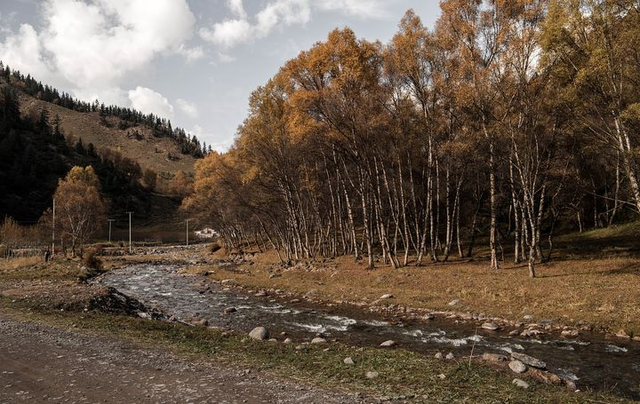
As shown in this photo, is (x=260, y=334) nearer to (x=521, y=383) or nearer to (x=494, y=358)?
(x=494, y=358)

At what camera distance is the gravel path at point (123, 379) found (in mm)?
8477

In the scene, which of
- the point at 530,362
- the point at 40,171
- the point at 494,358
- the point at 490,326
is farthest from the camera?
the point at 40,171

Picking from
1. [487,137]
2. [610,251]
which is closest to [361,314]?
[487,137]

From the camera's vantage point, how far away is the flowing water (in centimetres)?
1296

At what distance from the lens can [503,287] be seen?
24.0 meters

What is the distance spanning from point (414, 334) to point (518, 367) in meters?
6.63

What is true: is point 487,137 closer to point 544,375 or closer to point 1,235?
point 544,375

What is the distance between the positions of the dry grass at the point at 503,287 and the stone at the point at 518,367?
8701 mm

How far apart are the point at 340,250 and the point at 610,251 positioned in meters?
27.7

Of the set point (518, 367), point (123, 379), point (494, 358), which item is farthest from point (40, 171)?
point (518, 367)

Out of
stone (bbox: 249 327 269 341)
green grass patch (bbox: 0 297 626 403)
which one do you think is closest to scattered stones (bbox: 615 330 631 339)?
green grass patch (bbox: 0 297 626 403)

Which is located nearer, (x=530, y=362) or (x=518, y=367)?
(x=518, y=367)

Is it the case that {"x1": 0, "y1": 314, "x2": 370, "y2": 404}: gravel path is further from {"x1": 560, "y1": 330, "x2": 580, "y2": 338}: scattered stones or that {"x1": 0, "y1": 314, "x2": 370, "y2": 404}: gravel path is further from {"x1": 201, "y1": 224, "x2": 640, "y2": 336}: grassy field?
{"x1": 201, "y1": 224, "x2": 640, "y2": 336}: grassy field

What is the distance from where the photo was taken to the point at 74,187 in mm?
74688
